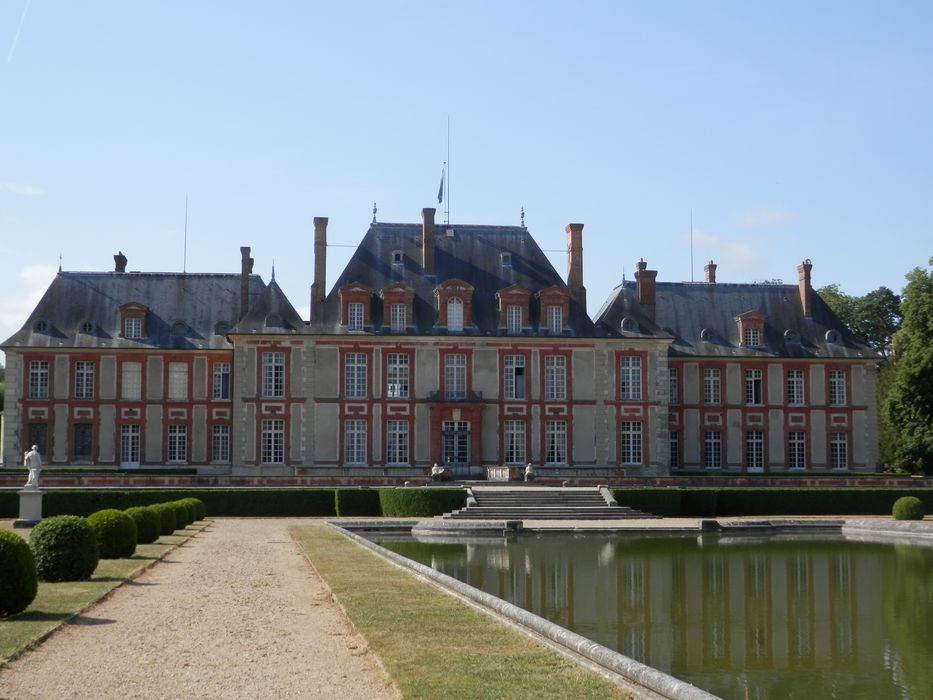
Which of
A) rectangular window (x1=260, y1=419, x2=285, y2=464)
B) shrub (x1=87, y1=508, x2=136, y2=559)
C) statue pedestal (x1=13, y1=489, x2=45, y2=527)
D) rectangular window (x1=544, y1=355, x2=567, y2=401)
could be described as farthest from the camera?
rectangular window (x1=544, y1=355, x2=567, y2=401)

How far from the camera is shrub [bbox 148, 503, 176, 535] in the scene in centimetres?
2128

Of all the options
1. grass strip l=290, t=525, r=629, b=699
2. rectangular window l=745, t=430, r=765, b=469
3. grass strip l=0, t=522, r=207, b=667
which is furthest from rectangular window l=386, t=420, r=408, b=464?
grass strip l=290, t=525, r=629, b=699

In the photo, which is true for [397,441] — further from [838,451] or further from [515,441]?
[838,451]

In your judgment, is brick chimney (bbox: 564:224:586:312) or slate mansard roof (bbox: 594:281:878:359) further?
slate mansard roof (bbox: 594:281:878:359)

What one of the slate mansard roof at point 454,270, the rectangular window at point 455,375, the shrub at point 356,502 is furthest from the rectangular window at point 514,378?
the shrub at point 356,502

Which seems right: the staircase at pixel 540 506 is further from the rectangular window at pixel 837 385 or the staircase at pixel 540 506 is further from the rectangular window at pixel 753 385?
the rectangular window at pixel 837 385

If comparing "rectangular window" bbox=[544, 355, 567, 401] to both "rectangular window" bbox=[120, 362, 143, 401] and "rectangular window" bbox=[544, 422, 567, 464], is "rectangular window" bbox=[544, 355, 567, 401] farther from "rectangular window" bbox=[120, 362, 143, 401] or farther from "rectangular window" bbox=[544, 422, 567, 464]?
"rectangular window" bbox=[120, 362, 143, 401]

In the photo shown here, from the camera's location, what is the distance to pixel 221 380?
140 ft

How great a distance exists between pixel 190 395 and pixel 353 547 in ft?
79.5

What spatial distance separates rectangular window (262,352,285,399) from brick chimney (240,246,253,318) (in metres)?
4.35

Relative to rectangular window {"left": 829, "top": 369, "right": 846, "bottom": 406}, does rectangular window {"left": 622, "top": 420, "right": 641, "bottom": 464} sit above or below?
below

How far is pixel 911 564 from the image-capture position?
19.6m

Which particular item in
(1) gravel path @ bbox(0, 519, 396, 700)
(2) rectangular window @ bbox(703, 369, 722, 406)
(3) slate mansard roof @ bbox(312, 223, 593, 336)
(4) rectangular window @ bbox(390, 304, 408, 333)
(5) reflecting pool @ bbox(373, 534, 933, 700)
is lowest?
(5) reflecting pool @ bbox(373, 534, 933, 700)

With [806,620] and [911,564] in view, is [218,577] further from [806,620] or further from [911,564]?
[911,564]
